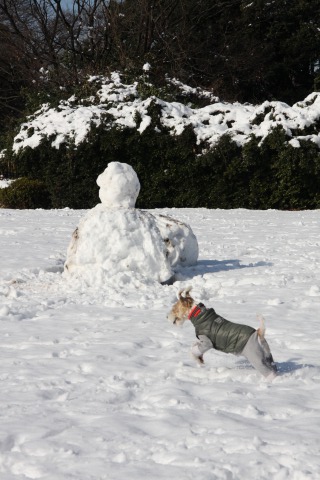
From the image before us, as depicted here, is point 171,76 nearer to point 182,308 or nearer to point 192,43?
point 192,43

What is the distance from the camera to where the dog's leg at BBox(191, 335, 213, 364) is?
436cm

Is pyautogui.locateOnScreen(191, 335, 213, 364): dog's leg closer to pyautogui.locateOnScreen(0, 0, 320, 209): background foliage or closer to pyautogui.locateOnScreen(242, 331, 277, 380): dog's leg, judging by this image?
pyautogui.locateOnScreen(242, 331, 277, 380): dog's leg

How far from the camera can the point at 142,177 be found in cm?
1788

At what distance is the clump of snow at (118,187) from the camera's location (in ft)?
25.7

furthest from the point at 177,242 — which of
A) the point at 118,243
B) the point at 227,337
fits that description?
the point at 227,337

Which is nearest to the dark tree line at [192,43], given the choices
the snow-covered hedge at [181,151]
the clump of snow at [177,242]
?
the snow-covered hedge at [181,151]

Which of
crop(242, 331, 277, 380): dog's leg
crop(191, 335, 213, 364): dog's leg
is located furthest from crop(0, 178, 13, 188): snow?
crop(242, 331, 277, 380): dog's leg

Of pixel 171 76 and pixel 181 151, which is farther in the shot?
pixel 171 76

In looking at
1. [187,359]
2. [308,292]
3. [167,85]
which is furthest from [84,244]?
[167,85]

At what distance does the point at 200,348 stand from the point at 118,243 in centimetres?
325

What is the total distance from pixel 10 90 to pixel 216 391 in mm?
25614

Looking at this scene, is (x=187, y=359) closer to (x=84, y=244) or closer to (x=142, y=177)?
(x=84, y=244)

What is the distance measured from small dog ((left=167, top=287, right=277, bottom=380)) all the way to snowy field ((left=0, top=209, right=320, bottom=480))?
128mm

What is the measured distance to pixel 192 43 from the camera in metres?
24.8
